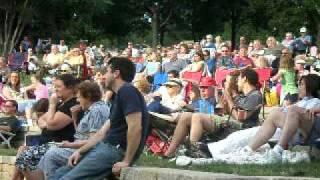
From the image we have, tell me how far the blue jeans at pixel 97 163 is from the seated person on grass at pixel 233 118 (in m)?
2.48

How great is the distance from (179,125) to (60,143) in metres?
1.88

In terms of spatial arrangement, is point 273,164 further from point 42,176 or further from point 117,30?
point 117,30

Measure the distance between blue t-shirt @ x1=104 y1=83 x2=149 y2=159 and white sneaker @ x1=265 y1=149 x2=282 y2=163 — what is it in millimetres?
1772

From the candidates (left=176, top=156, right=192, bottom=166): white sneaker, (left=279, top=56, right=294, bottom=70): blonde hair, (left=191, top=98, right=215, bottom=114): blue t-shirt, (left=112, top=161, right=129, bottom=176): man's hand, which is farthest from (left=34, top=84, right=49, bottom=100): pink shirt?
(left=112, top=161, right=129, bottom=176): man's hand

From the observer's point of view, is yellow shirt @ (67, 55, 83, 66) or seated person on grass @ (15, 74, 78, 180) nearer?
seated person on grass @ (15, 74, 78, 180)

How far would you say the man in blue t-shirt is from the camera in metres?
7.08

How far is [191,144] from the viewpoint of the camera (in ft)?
31.2

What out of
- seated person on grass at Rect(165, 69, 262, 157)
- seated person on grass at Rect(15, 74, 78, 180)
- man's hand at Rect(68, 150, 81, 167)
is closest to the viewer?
man's hand at Rect(68, 150, 81, 167)

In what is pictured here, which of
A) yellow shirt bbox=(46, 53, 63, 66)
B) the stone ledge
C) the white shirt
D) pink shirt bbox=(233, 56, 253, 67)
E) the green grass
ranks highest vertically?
pink shirt bbox=(233, 56, 253, 67)

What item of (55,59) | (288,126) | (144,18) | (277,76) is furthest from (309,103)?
(144,18)

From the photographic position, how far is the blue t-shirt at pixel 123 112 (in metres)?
7.09

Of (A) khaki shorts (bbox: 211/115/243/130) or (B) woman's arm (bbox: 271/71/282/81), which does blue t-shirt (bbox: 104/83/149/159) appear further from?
(B) woman's arm (bbox: 271/71/282/81)

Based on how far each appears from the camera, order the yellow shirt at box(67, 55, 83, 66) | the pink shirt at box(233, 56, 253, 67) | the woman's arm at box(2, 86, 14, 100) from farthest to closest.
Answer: the yellow shirt at box(67, 55, 83, 66) → the pink shirt at box(233, 56, 253, 67) → the woman's arm at box(2, 86, 14, 100)

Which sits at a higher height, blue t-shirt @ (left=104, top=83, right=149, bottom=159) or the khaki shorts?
blue t-shirt @ (left=104, top=83, right=149, bottom=159)
